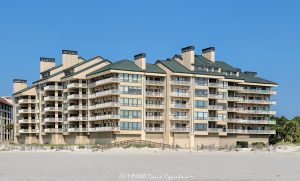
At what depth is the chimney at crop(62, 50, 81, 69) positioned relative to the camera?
124312mm

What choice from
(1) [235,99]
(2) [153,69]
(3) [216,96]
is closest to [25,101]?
(2) [153,69]

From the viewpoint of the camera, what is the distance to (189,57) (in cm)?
A: 11112

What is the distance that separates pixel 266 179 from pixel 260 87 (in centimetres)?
9777

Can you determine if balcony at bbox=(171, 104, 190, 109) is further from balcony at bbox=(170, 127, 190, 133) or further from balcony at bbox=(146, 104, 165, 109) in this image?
balcony at bbox=(170, 127, 190, 133)

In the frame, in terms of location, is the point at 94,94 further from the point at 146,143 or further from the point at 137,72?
the point at 146,143

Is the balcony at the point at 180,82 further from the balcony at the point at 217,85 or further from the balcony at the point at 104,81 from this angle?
the balcony at the point at 104,81

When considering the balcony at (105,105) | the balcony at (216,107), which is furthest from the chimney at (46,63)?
the balcony at (216,107)

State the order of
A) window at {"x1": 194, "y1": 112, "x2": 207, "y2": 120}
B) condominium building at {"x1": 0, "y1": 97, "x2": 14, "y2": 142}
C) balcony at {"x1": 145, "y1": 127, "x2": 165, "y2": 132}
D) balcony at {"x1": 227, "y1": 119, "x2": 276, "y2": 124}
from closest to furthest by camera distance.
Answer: balcony at {"x1": 145, "y1": 127, "x2": 165, "y2": 132}
window at {"x1": 194, "y1": 112, "x2": 207, "y2": 120}
balcony at {"x1": 227, "y1": 119, "x2": 276, "y2": 124}
condominium building at {"x1": 0, "y1": 97, "x2": 14, "y2": 142}

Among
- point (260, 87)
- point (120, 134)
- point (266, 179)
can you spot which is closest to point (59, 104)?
point (120, 134)

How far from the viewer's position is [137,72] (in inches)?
4072

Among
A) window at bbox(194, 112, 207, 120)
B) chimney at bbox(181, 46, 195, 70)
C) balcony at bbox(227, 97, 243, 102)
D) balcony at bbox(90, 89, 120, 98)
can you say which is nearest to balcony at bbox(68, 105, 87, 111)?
balcony at bbox(90, 89, 120, 98)

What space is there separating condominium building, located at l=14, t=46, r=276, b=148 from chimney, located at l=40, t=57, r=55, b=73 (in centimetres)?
86

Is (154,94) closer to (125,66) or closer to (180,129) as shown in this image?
(125,66)

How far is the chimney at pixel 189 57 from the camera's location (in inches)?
4350
